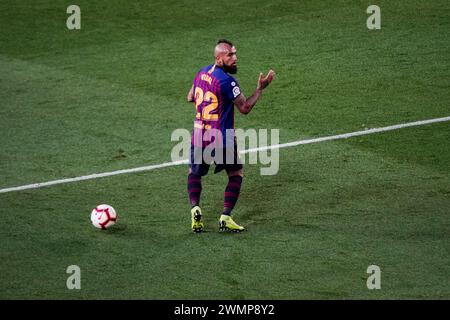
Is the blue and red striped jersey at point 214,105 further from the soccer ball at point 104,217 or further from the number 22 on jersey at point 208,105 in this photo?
the soccer ball at point 104,217

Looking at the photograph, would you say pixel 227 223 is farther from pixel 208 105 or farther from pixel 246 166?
pixel 246 166

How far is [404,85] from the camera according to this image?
1396 centimetres

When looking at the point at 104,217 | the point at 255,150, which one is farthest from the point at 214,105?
the point at 255,150

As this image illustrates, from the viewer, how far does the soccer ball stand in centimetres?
970

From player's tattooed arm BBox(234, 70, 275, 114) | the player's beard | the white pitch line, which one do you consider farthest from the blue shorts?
the white pitch line

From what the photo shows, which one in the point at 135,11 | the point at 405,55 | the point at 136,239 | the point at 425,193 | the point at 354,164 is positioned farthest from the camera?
the point at 135,11

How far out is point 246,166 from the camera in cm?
1180

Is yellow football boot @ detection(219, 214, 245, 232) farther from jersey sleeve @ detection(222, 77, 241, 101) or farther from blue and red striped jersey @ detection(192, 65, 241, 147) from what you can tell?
jersey sleeve @ detection(222, 77, 241, 101)

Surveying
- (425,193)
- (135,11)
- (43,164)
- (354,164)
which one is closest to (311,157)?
(354,164)

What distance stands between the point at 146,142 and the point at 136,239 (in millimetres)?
3061

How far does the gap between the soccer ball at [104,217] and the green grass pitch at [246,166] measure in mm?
120

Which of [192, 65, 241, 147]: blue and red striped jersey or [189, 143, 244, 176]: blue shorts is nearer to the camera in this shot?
[192, 65, 241, 147]: blue and red striped jersey

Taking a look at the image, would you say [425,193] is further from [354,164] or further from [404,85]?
[404,85]

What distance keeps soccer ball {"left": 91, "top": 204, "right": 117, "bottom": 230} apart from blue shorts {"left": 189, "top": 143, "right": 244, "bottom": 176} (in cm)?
97
